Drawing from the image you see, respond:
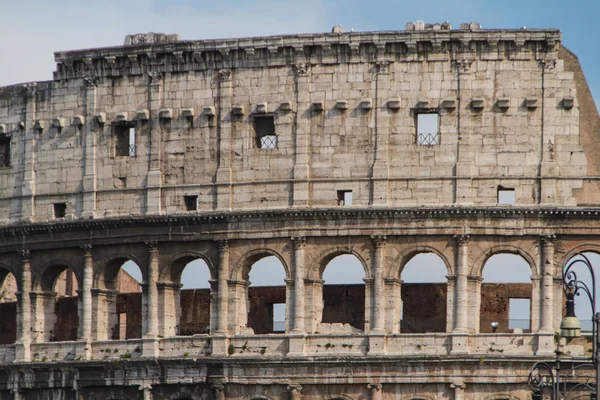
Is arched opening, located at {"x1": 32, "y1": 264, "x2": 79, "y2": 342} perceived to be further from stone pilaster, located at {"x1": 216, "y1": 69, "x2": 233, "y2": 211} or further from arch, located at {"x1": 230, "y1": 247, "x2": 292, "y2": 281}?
stone pilaster, located at {"x1": 216, "y1": 69, "x2": 233, "y2": 211}

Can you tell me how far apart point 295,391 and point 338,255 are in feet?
14.6

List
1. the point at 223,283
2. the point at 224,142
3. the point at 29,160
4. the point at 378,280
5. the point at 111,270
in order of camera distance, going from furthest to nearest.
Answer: the point at 29,160 → the point at 111,270 → the point at 224,142 → the point at 223,283 → the point at 378,280

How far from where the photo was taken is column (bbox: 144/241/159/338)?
189 ft

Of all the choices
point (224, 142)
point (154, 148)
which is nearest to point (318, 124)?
point (224, 142)

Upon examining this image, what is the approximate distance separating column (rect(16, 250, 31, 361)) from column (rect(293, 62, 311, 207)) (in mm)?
9681

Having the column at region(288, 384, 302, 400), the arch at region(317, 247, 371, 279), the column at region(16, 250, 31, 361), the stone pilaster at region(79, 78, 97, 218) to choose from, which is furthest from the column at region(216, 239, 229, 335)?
the column at region(16, 250, 31, 361)

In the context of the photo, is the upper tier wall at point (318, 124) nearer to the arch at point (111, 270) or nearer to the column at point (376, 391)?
the arch at point (111, 270)

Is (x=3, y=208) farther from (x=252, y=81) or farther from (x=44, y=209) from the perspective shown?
(x=252, y=81)

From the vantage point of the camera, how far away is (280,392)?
55594 millimetres

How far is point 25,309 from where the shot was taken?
59.9 m

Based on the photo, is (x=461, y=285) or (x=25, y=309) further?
(x=25, y=309)

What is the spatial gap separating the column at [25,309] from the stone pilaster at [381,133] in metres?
12.1

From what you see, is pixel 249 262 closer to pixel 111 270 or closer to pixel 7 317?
pixel 111 270

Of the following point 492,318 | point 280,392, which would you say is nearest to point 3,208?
point 280,392
